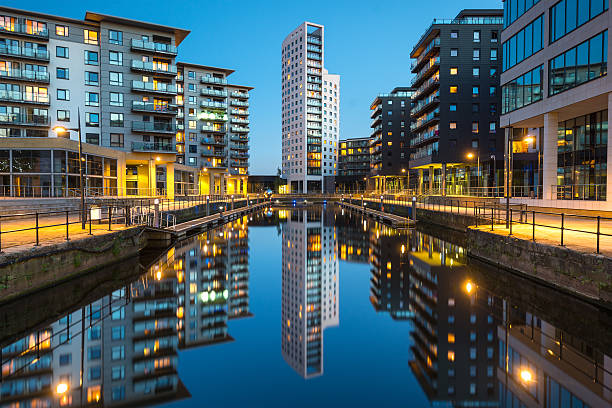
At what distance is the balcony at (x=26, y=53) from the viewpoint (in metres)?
45.0

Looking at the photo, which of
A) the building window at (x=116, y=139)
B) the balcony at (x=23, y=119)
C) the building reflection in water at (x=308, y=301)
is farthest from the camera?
the building window at (x=116, y=139)

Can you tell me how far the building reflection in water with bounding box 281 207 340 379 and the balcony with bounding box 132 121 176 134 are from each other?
106 feet

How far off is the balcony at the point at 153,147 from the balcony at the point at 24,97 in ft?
42.0

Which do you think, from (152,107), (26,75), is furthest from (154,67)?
(26,75)

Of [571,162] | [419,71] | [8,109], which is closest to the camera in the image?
[571,162]

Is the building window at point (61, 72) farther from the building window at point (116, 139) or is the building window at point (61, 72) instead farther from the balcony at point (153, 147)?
the balcony at point (153, 147)

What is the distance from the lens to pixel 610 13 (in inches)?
773

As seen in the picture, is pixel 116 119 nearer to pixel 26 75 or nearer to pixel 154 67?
pixel 154 67

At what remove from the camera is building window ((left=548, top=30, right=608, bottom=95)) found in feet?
67.3

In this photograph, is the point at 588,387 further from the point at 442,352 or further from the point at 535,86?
the point at 535,86

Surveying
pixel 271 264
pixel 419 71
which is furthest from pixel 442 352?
pixel 419 71

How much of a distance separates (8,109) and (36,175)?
66.5ft

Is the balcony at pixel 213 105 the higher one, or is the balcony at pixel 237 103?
the balcony at pixel 237 103

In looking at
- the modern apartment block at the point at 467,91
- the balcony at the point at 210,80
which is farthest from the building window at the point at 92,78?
the modern apartment block at the point at 467,91
